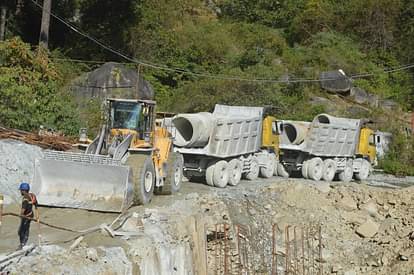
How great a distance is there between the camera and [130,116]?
531 inches

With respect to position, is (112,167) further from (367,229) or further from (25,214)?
(367,229)

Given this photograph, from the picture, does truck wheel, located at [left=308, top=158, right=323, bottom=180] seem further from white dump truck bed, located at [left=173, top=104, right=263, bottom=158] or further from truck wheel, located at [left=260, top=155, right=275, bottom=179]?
white dump truck bed, located at [left=173, top=104, right=263, bottom=158]

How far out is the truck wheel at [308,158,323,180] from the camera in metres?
21.2

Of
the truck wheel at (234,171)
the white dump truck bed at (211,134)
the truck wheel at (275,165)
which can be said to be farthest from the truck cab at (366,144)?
the truck wheel at (234,171)

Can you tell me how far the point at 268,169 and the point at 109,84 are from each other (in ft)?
33.0

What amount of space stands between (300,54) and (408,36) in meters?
8.43

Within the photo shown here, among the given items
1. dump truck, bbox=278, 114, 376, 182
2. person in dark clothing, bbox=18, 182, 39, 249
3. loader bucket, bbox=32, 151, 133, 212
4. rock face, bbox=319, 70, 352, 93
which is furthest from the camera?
rock face, bbox=319, 70, 352, 93

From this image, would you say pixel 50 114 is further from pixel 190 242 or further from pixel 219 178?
pixel 190 242

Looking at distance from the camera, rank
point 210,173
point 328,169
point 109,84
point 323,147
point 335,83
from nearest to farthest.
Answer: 1. point 210,173
2. point 323,147
3. point 328,169
4. point 109,84
5. point 335,83

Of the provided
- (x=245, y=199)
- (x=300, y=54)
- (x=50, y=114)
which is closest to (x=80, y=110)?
(x=50, y=114)

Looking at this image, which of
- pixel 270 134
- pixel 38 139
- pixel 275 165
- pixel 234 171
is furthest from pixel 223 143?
pixel 38 139

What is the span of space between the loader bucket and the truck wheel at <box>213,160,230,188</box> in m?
5.31

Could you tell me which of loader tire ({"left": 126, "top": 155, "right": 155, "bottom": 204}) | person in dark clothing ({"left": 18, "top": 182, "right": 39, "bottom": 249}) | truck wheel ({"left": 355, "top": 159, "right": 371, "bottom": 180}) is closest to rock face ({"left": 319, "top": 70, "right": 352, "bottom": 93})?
truck wheel ({"left": 355, "top": 159, "right": 371, "bottom": 180})

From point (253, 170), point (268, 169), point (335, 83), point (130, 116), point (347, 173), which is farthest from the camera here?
point (335, 83)
